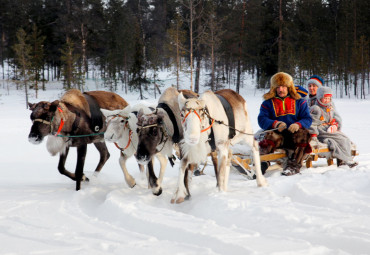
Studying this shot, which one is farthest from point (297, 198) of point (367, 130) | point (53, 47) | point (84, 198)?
point (53, 47)

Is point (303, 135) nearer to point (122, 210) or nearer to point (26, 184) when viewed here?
point (122, 210)

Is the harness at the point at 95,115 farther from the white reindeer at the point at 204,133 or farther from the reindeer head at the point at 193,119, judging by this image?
the reindeer head at the point at 193,119

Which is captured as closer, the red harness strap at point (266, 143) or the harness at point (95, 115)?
the harness at point (95, 115)

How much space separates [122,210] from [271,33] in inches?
1339

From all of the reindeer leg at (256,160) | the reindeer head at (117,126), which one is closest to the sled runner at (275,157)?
the reindeer leg at (256,160)

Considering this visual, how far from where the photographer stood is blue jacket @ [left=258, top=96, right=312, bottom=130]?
6.09m

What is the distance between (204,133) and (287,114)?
2168mm

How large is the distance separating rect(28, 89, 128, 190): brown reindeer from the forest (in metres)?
22.0

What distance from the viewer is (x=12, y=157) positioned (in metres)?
9.28

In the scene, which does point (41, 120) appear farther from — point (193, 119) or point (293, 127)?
point (293, 127)

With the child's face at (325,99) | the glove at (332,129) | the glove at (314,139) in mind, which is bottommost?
the glove at (314,139)

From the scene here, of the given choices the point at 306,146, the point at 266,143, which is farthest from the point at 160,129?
the point at 306,146

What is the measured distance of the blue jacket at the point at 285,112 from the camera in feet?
20.0

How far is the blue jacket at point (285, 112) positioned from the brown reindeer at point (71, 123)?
2.87 metres
